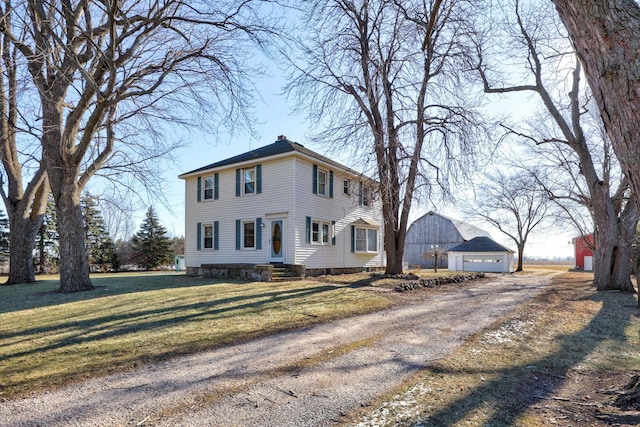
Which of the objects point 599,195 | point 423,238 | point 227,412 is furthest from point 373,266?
point 423,238

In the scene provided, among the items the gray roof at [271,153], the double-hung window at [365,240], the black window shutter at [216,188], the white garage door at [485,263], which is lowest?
the white garage door at [485,263]

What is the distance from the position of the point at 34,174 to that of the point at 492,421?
18596 millimetres

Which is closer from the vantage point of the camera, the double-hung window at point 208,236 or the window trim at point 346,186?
the double-hung window at point 208,236

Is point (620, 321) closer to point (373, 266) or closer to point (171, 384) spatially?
point (171, 384)

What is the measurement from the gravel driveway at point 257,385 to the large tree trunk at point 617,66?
2.96 metres

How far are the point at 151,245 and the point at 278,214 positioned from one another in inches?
811

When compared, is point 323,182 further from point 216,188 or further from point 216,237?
point 216,237

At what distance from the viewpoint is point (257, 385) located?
3.93 meters

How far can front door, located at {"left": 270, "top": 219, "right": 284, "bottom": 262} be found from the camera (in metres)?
16.4

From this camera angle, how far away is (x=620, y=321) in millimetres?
8008

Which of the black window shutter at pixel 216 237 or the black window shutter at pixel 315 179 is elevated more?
the black window shutter at pixel 315 179

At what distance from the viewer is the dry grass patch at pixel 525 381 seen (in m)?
3.20

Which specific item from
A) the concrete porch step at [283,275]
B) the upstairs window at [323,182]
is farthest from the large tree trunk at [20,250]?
the upstairs window at [323,182]

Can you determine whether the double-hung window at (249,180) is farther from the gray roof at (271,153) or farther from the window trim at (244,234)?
the window trim at (244,234)
